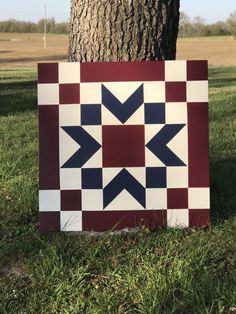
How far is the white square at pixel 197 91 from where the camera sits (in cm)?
338

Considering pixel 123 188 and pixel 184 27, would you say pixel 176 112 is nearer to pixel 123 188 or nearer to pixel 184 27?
pixel 123 188

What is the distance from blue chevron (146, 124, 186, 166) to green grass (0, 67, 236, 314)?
0.41 m

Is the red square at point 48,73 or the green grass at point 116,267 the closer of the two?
Result: the green grass at point 116,267

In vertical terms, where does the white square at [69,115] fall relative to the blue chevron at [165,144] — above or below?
above

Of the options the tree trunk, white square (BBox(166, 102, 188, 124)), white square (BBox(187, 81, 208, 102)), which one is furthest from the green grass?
the tree trunk

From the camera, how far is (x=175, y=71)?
3.37 m

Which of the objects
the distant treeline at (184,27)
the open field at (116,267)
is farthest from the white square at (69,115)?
the distant treeline at (184,27)

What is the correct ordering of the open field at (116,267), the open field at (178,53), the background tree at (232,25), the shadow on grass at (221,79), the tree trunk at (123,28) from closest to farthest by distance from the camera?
the open field at (116,267) → the tree trunk at (123,28) → the shadow on grass at (221,79) → the open field at (178,53) → the background tree at (232,25)

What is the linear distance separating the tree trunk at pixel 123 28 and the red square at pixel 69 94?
49 centimetres

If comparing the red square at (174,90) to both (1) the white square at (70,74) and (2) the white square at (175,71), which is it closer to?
(2) the white square at (175,71)

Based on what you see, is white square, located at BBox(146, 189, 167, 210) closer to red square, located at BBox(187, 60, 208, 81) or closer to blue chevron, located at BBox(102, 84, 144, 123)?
blue chevron, located at BBox(102, 84, 144, 123)

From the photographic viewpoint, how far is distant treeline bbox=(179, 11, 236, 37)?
9356 cm

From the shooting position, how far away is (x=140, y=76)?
338 cm

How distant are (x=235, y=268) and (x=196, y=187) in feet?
2.29
